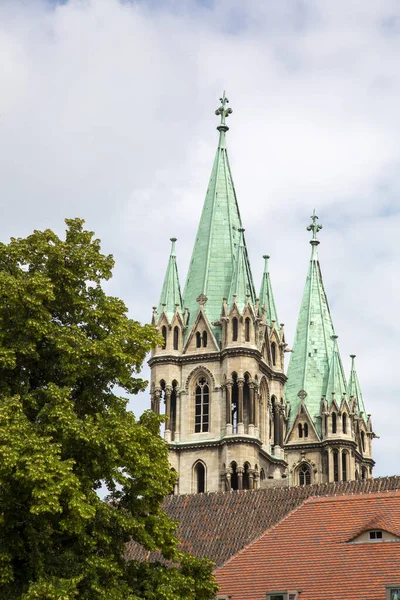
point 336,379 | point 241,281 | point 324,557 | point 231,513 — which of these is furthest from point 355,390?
point 324,557

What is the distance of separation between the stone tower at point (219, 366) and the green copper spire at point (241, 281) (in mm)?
55

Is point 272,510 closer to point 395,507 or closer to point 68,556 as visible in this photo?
point 395,507

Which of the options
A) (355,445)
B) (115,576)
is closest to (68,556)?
(115,576)

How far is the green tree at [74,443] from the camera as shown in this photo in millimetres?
25891

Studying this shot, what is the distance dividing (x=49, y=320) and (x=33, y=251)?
5.53 ft

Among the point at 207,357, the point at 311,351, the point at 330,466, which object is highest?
the point at 311,351

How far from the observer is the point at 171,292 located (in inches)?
2965

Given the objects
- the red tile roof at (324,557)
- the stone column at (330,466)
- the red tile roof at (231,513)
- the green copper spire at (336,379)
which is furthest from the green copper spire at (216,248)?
the red tile roof at (324,557)

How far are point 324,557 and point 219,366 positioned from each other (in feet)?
126

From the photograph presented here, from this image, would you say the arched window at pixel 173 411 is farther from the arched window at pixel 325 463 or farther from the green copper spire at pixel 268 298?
the arched window at pixel 325 463

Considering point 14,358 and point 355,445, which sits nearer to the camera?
point 14,358

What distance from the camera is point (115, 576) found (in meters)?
26.6

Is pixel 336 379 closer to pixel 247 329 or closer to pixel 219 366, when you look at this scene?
pixel 247 329

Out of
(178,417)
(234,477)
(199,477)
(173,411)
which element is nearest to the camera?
(234,477)
